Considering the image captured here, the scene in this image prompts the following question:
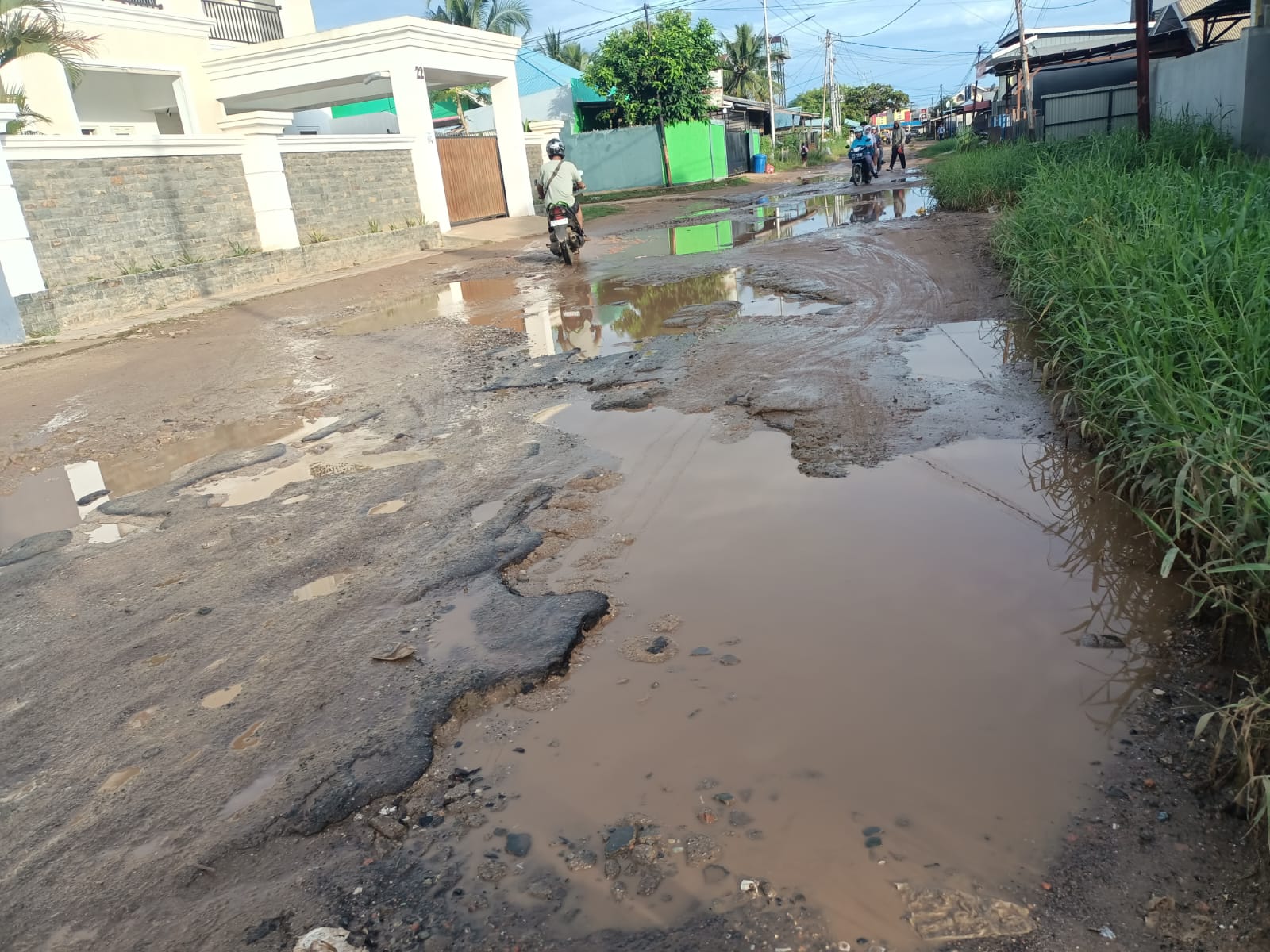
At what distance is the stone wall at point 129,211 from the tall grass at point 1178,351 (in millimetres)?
10168

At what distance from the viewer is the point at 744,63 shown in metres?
51.4

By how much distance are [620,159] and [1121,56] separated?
15.7 metres

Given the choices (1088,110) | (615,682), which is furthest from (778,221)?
(615,682)

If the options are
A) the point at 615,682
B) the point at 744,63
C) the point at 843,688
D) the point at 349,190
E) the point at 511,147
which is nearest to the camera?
the point at 843,688

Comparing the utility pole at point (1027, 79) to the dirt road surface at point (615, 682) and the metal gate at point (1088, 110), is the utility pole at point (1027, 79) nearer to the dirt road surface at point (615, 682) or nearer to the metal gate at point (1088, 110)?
the metal gate at point (1088, 110)

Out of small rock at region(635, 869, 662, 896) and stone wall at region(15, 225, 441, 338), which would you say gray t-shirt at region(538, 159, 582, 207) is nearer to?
stone wall at region(15, 225, 441, 338)

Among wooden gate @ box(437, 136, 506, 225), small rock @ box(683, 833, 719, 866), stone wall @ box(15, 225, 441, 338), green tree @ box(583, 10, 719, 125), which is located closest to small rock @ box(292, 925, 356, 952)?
small rock @ box(683, 833, 719, 866)

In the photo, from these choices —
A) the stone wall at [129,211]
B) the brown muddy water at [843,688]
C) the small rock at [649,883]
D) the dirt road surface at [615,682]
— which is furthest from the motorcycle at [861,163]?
the small rock at [649,883]

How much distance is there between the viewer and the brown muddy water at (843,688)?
2.04 m

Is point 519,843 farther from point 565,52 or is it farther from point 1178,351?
point 565,52

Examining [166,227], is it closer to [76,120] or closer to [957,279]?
[76,120]

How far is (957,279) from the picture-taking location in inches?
334

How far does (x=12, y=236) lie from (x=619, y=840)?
34.0 ft

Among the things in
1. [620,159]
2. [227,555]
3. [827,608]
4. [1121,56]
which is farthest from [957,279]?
[620,159]
